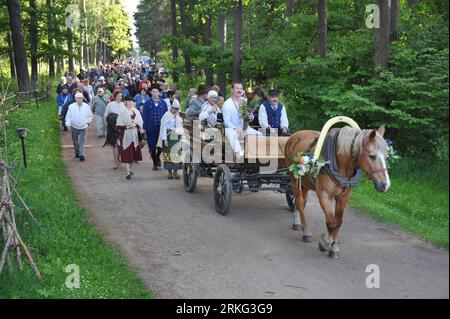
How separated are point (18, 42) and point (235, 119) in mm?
18336

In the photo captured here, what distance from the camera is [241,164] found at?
10.2 metres

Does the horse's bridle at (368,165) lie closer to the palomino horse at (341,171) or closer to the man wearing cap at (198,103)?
the palomino horse at (341,171)

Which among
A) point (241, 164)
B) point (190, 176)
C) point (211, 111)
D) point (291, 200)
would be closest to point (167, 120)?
point (190, 176)

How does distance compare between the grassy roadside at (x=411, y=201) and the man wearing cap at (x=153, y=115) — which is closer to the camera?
the grassy roadside at (x=411, y=201)

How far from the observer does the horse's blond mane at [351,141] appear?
711 cm

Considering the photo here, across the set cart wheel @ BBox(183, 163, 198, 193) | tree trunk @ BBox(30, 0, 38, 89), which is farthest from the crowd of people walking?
tree trunk @ BBox(30, 0, 38, 89)

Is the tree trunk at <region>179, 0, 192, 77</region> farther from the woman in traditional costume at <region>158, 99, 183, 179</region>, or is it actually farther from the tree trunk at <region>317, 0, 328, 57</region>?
the woman in traditional costume at <region>158, 99, 183, 179</region>

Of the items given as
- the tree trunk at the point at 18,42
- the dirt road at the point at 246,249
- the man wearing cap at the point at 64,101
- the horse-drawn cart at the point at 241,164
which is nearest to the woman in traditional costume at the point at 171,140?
the dirt road at the point at 246,249

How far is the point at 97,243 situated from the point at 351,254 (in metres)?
3.96

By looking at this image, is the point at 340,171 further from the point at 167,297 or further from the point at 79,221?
the point at 79,221

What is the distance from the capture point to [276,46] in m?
18.4

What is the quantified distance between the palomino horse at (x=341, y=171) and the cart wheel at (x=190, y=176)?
3257mm

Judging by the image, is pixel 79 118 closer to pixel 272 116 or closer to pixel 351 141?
pixel 272 116
